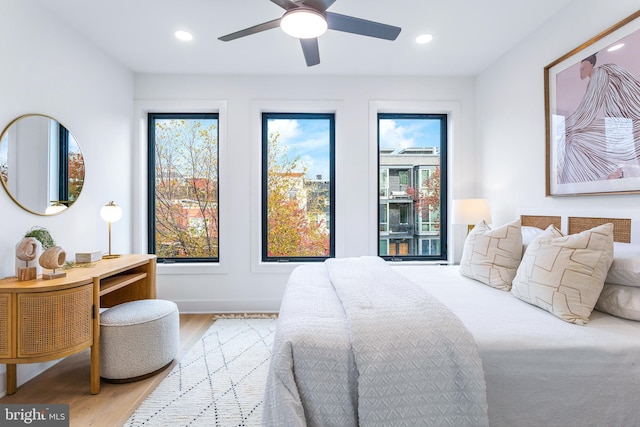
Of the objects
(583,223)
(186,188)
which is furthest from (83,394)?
(583,223)

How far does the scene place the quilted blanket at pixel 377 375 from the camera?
39.8 inches

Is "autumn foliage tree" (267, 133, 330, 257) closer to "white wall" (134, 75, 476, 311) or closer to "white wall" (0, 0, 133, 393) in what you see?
"white wall" (134, 75, 476, 311)

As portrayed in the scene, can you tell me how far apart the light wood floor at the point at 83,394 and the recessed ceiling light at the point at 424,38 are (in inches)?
131

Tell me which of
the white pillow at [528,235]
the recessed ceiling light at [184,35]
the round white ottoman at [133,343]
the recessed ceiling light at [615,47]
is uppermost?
the recessed ceiling light at [184,35]

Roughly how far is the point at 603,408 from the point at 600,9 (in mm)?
2307

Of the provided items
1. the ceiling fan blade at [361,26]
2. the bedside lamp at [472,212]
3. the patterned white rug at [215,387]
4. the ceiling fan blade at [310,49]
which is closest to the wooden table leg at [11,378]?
the patterned white rug at [215,387]

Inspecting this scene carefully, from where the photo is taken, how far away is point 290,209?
11.6 ft

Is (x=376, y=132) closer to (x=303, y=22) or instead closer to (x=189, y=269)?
→ (x=303, y=22)

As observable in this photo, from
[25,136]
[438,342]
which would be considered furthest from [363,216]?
[25,136]

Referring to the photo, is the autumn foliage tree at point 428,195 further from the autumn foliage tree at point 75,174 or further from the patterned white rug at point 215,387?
the autumn foliage tree at point 75,174

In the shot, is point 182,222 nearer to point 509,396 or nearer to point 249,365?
point 249,365

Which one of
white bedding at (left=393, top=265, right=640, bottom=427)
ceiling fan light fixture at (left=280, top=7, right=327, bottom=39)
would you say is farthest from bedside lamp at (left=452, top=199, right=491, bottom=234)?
ceiling fan light fixture at (left=280, top=7, right=327, bottom=39)

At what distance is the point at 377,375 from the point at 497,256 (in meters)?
1.42

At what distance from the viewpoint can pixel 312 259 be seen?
11.7 ft
